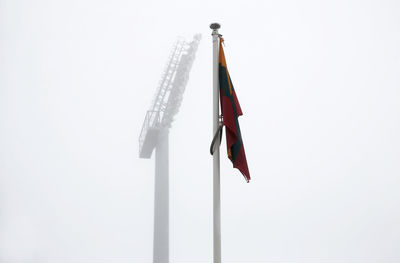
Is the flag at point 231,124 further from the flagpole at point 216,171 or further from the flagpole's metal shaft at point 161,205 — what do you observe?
the flagpole's metal shaft at point 161,205

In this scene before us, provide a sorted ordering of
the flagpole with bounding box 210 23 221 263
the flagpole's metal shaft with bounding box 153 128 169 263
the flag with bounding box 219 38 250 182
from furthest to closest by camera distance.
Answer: the flagpole's metal shaft with bounding box 153 128 169 263
the flag with bounding box 219 38 250 182
the flagpole with bounding box 210 23 221 263

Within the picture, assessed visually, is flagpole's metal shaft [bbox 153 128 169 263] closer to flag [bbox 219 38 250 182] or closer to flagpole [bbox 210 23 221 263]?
flag [bbox 219 38 250 182]

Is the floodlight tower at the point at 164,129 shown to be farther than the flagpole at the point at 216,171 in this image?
Yes

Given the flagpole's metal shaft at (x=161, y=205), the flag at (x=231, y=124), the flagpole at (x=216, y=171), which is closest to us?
the flagpole at (x=216, y=171)

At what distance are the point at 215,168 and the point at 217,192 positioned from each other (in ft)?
1.48

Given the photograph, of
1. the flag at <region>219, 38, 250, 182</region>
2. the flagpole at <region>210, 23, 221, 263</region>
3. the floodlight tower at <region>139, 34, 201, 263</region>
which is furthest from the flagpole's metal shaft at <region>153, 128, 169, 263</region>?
the flagpole at <region>210, 23, 221, 263</region>

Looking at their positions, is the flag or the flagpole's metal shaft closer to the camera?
the flag

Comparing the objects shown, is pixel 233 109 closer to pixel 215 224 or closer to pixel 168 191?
pixel 215 224

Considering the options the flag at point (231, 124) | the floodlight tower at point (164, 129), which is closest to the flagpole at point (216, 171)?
the flag at point (231, 124)

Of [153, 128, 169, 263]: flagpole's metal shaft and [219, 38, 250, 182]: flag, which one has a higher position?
[219, 38, 250, 182]: flag

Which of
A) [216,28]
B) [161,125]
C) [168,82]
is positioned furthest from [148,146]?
[216,28]

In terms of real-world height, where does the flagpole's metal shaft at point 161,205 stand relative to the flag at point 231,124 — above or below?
below

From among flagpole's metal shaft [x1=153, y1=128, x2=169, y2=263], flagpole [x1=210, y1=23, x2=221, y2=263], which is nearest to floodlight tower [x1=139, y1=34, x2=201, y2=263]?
flagpole's metal shaft [x1=153, y1=128, x2=169, y2=263]

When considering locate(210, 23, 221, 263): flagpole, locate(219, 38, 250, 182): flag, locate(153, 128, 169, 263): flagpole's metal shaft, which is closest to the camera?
locate(210, 23, 221, 263): flagpole
